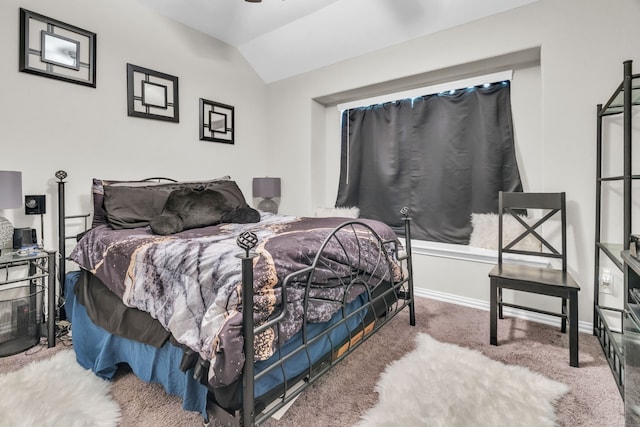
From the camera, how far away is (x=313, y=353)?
141 centimetres

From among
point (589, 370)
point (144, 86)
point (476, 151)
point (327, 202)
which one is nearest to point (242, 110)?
point (144, 86)

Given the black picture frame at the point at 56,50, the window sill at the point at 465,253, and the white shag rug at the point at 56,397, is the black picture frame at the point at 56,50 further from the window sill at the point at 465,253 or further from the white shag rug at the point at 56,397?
the window sill at the point at 465,253

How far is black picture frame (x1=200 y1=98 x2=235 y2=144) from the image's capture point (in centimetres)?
337

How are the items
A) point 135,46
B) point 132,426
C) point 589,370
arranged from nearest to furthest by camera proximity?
point 132,426 < point 589,370 < point 135,46

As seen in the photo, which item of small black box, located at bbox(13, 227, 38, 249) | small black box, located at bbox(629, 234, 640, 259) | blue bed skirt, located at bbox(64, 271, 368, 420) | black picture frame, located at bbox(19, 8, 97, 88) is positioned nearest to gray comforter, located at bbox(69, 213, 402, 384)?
blue bed skirt, located at bbox(64, 271, 368, 420)

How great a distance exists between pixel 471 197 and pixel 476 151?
16.9 inches

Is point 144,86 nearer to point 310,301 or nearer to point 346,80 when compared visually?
point 346,80

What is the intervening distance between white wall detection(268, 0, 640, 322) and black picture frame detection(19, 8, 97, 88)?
2457 millimetres

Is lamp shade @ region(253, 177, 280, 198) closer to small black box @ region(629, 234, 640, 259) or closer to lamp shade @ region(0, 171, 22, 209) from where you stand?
lamp shade @ region(0, 171, 22, 209)

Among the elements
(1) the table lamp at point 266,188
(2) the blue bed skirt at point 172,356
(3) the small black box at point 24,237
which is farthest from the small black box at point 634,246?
(3) the small black box at point 24,237

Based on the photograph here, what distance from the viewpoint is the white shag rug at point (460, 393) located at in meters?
1.36

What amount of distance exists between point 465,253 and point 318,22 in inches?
103

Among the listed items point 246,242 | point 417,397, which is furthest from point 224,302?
point 417,397

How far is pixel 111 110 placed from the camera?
8.81ft
